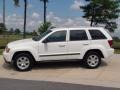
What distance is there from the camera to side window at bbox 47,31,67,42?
12133 mm

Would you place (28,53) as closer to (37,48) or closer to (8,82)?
(37,48)

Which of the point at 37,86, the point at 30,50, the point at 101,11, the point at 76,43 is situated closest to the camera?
the point at 37,86

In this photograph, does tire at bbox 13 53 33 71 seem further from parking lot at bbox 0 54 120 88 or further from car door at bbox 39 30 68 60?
car door at bbox 39 30 68 60

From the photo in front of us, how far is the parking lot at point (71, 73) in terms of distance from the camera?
10148 millimetres

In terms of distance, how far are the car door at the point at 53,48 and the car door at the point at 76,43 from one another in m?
0.24

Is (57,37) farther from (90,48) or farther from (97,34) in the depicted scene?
(97,34)

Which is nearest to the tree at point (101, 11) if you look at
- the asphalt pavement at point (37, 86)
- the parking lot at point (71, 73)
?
the parking lot at point (71, 73)

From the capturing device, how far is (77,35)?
488 inches

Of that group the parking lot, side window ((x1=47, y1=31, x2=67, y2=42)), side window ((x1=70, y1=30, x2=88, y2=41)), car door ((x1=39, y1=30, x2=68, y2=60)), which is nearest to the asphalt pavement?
the parking lot

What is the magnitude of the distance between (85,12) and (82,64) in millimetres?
22172

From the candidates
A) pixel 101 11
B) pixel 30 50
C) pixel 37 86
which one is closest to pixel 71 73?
pixel 30 50

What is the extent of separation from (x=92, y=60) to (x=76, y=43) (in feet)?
3.14

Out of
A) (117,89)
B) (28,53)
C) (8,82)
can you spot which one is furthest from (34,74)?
(117,89)

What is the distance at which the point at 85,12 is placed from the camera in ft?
113
